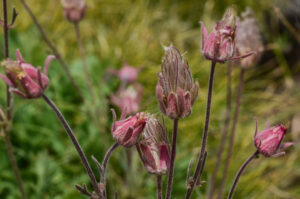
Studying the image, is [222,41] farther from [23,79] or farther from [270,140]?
[23,79]

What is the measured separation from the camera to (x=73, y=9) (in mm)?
1920

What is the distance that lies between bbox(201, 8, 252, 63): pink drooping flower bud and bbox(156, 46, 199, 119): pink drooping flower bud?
88 millimetres

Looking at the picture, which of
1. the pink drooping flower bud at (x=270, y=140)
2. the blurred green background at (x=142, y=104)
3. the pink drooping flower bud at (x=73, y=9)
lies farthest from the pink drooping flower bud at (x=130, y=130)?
the pink drooping flower bud at (x=73, y=9)

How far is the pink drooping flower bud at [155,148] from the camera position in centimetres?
110

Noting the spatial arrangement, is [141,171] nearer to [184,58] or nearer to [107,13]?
[184,58]

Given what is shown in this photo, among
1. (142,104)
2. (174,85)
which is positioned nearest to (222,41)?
(174,85)

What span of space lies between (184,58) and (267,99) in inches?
95.1

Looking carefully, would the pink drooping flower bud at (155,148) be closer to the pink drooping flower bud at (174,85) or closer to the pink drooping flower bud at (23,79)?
the pink drooping flower bud at (174,85)

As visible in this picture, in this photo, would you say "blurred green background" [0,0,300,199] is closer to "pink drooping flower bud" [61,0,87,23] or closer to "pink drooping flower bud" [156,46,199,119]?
"pink drooping flower bud" [61,0,87,23]

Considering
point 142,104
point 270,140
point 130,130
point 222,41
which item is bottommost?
point 142,104

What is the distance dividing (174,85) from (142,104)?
60.9 inches

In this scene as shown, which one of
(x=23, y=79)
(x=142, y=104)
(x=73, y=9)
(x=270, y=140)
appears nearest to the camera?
(x=23, y=79)

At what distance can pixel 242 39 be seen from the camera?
173 centimetres

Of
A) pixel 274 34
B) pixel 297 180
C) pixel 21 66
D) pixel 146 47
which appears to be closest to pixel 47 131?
pixel 146 47
